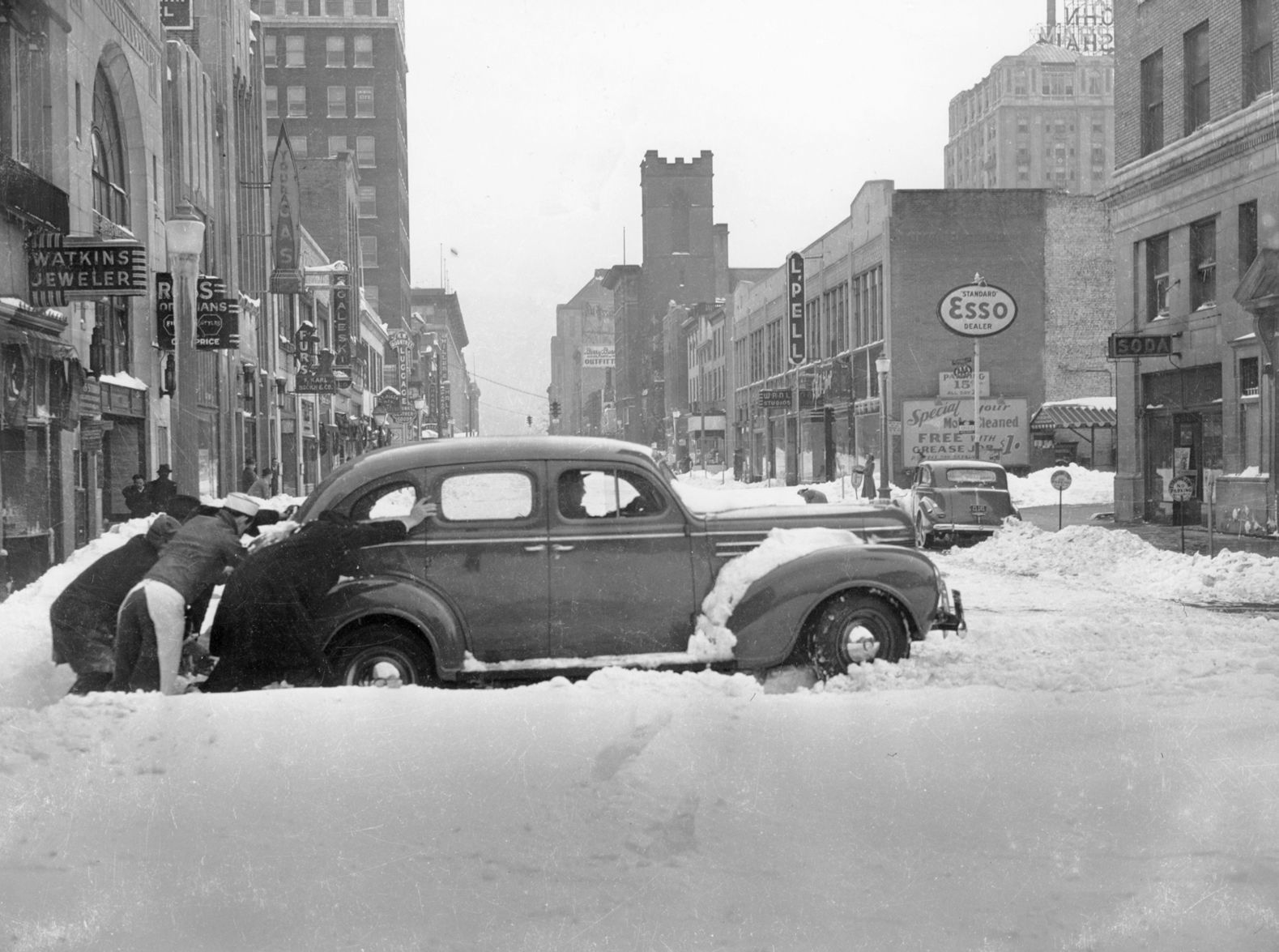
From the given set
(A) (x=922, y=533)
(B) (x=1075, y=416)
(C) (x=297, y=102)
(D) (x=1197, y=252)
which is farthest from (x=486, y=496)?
(C) (x=297, y=102)

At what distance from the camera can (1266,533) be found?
21.5m

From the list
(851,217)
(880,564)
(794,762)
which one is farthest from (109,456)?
(851,217)

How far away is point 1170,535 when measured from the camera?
23031 mm

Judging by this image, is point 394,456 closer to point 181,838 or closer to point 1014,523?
point 181,838

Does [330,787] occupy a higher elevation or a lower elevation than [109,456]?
lower

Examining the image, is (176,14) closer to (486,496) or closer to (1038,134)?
(486,496)

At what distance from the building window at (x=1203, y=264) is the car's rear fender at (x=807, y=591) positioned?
19299mm

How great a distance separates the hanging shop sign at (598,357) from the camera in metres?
158

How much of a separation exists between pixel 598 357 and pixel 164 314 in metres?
135

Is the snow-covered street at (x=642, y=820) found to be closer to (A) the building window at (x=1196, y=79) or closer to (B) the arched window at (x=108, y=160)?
(B) the arched window at (x=108, y=160)

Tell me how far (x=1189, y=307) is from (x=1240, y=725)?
22.1 m

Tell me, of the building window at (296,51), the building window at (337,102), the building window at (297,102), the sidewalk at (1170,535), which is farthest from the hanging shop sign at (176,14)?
the building window at (296,51)

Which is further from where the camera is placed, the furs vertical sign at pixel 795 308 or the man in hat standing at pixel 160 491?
the furs vertical sign at pixel 795 308

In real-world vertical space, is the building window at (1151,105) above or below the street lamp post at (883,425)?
above
